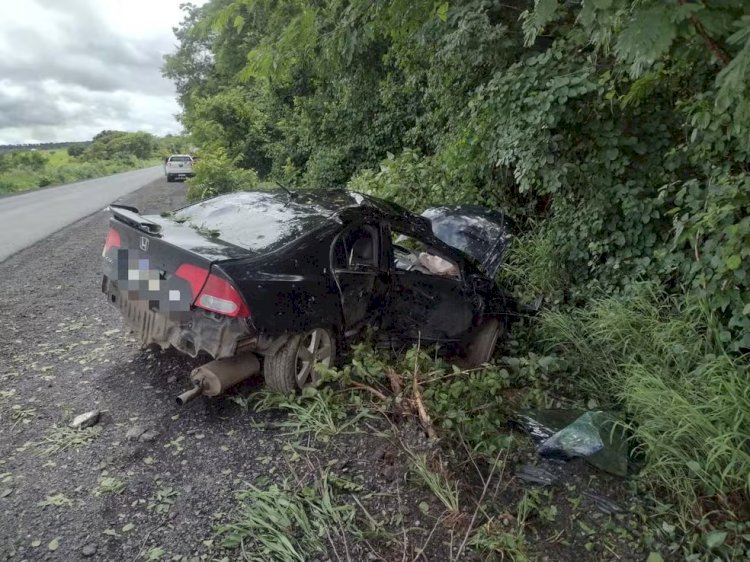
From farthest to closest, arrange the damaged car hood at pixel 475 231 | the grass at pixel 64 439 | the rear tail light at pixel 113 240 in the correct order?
the damaged car hood at pixel 475 231
the rear tail light at pixel 113 240
the grass at pixel 64 439

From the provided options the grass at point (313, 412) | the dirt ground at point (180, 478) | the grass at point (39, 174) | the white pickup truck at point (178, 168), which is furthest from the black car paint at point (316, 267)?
the white pickup truck at point (178, 168)

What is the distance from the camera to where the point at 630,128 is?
17.1 ft

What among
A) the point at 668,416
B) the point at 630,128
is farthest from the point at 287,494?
the point at 630,128

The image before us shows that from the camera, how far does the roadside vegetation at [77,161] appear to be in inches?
984

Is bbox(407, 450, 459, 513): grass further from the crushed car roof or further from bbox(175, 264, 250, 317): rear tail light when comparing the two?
the crushed car roof

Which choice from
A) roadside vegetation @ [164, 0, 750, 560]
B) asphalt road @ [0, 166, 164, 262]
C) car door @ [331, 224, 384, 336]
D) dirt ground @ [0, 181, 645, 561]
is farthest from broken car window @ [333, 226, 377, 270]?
asphalt road @ [0, 166, 164, 262]

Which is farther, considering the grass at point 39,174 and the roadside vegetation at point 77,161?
the roadside vegetation at point 77,161

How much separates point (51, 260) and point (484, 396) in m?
6.37

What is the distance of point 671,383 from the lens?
3613 mm

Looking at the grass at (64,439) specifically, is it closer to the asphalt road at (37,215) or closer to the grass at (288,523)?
the grass at (288,523)

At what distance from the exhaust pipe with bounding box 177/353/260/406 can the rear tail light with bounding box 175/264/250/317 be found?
0.45 metres

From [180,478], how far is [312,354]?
114 centimetres

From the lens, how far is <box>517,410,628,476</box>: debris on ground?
3142 millimetres

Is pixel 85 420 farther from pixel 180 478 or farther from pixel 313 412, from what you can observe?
pixel 313 412
